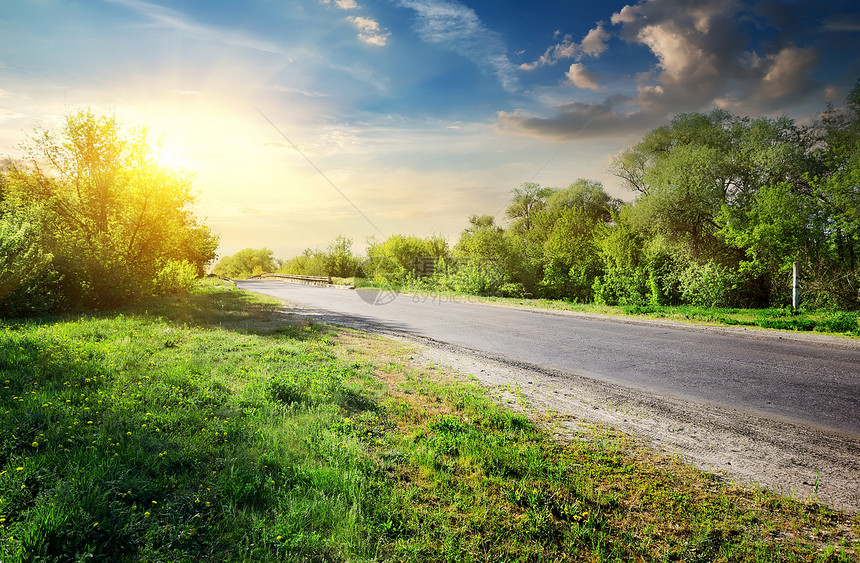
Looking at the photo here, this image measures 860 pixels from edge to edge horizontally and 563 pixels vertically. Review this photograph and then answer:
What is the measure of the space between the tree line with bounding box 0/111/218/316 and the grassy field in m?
9.12

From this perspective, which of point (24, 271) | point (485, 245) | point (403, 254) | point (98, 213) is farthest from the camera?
point (403, 254)

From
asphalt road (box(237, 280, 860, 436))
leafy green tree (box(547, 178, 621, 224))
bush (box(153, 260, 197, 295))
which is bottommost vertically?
asphalt road (box(237, 280, 860, 436))

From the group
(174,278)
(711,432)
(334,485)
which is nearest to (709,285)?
(711,432)

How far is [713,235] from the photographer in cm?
2162

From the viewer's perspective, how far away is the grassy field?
293 centimetres

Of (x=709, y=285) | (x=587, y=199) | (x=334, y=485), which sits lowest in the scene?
(x=334, y=485)

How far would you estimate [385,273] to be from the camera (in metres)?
36.0

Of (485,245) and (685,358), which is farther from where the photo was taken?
(485,245)

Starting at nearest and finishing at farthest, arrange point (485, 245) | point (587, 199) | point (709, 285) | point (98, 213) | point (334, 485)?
1. point (334, 485)
2. point (98, 213)
3. point (709, 285)
4. point (485, 245)
5. point (587, 199)

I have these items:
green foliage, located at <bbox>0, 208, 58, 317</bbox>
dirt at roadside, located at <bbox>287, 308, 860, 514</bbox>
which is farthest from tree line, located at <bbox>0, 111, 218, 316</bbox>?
dirt at roadside, located at <bbox>287, 308, 860, 514</bbox>

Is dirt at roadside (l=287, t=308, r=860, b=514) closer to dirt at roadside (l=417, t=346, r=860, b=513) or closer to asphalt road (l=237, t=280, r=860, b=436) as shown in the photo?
dirt at roadside (l=417, t=346, r=860, b=513)

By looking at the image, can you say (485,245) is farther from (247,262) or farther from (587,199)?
(247,262)

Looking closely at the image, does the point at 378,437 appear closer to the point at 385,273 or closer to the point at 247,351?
the point at 247,351

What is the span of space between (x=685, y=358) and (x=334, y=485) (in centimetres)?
878
